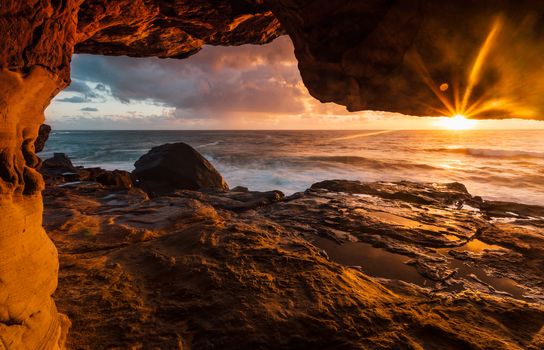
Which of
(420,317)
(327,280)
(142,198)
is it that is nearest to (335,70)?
(327,280)

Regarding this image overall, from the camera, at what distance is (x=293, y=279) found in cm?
360

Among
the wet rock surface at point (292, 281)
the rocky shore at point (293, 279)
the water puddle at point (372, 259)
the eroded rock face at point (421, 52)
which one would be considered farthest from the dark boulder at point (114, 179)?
the eroded rock face at point (421, 52)

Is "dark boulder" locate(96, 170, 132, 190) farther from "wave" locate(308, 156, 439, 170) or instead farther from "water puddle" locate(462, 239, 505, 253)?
"wave" locate(308, 156, 439, 170)

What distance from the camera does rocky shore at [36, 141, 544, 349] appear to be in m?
2.73

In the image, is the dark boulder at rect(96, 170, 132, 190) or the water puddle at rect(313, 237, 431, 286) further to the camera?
the dark boulder at rect(96, 170, 132, 190)

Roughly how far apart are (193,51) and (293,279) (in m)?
8.82

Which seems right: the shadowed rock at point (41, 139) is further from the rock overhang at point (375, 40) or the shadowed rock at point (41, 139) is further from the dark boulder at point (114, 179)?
the rock overhang at point (375, 40)

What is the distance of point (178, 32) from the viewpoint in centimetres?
820

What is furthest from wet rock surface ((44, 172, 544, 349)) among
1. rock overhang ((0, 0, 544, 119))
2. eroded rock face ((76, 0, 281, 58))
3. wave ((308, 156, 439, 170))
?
wave ((308, 156, 439, 170))

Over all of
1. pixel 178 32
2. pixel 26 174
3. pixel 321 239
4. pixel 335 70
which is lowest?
pixel 321 239

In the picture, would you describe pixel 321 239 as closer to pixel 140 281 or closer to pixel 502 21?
pixel 140 281

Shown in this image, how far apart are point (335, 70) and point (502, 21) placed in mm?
2819

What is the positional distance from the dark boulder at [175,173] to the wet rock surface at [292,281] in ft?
21.8

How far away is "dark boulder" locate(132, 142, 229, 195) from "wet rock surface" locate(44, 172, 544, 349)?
6.63 metres
